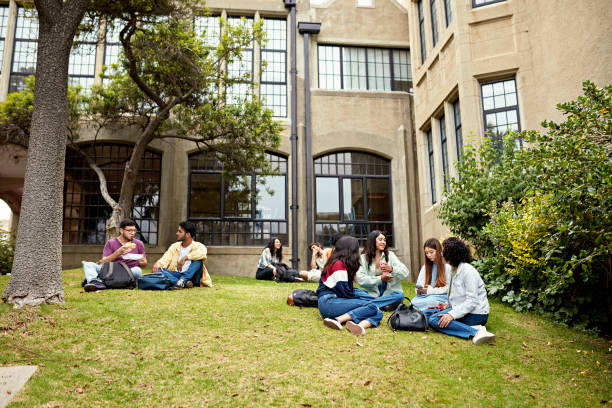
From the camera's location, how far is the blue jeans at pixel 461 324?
249 inches

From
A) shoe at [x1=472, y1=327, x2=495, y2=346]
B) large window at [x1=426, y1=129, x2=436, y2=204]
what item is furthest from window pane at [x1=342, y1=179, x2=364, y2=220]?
shoe at [x1=472, y1=327, x2=495, y2=346]

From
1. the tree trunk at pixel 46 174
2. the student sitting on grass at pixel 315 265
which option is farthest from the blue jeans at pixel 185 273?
the student sitting on grass at pixel 315 265

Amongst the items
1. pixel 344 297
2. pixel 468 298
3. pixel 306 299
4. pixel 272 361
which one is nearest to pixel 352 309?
pixel 344 297

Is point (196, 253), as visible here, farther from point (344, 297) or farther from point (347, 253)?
point (347, 253)

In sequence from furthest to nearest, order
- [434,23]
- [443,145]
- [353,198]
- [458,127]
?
[353,198]
[434,23]
[443,145]
[458,127]

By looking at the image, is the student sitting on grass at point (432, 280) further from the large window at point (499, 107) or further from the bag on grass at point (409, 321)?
the large window at point (499, 107)

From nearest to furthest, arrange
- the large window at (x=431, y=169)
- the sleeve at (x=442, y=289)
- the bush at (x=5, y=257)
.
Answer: the sleeve at (x=442, y=289) → the bush at (x=5, y=257) → the large window at (x=431, y=169)

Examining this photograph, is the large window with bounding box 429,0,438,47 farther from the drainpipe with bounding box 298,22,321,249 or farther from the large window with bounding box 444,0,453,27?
the drainpipe with bounding box 298,22,321,249

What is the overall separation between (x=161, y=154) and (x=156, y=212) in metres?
2.12

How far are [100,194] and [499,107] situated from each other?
1334 cm

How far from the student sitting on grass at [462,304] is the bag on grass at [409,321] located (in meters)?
0.17

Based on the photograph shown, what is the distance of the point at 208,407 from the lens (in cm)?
428

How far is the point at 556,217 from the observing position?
6.45 metres

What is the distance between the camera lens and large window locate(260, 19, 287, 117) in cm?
1794
